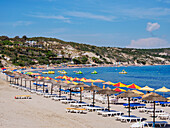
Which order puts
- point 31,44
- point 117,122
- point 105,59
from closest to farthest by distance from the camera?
point 117,122 < point 31,44 < point 105,59

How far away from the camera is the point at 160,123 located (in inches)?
606

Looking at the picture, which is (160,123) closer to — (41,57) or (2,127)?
(2,127)

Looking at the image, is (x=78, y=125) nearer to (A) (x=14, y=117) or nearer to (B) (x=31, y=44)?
(A) (x=14, y=117)

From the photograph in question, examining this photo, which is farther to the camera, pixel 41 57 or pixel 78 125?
pixel 41 57

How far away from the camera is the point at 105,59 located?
19388cm

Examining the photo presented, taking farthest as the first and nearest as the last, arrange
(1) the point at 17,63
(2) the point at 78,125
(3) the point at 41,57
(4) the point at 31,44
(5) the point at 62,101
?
(4) the point at 31,44, (3) the point at 41,57, (1) the point at 17,63, (5) the point at 62,101, (2) the point at 78,125

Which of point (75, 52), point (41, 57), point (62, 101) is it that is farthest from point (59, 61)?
point (62, 101)

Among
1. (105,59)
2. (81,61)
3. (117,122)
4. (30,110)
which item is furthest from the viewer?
(105,59)

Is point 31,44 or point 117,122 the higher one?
point 31,44

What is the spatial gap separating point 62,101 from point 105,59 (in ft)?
559

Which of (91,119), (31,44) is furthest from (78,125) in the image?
(31,44)

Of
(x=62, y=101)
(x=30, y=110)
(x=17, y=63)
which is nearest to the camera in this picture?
(x=30, y=110)

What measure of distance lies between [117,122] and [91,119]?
1875mm

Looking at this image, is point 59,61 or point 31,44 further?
point 31,44
